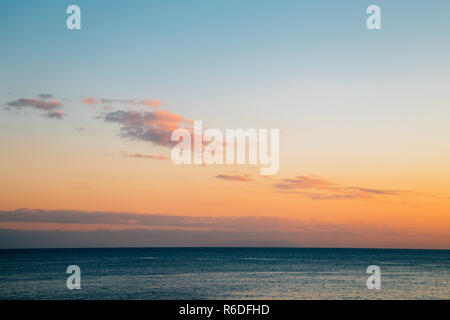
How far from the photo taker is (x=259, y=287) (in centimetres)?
4725
